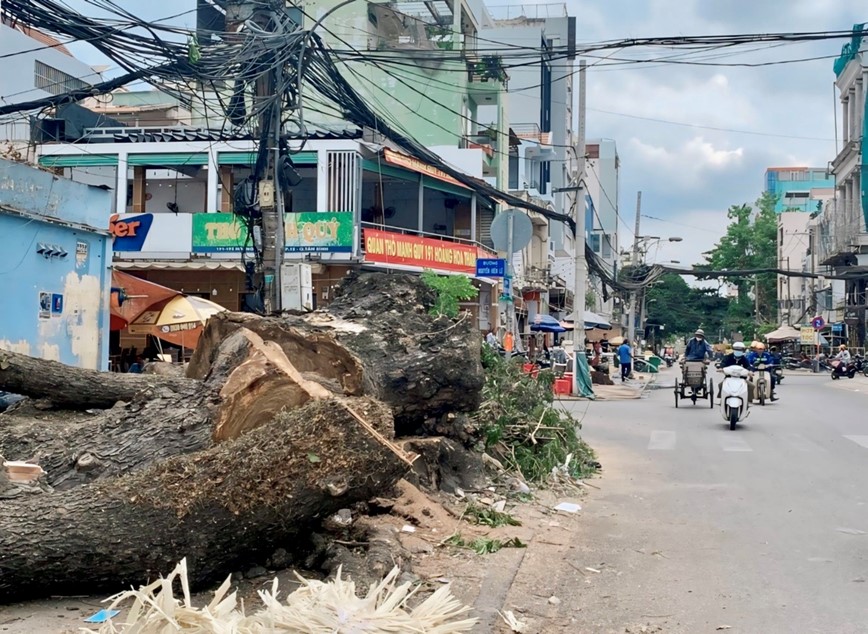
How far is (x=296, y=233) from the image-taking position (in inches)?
926

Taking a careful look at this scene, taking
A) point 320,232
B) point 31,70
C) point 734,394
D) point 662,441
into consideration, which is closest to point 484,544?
point 662,441

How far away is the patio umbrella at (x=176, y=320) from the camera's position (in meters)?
14.3

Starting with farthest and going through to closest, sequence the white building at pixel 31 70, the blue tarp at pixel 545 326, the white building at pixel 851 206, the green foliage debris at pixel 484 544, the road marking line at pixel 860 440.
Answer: the white building at pixel 851 206 < the blue tarp at pixel 545 326 < the white building at pixel 31 70 < the road marking line at pixel 860 440 < the green foliage debris at pixel 484 544

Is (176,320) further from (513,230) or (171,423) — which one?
(171,423)

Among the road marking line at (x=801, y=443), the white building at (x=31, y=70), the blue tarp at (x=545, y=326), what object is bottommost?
the road marking line at (x=801, y=443)

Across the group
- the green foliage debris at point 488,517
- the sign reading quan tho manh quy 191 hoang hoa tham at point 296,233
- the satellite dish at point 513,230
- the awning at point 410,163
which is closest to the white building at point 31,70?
the sign reading quan tho manh quy 191 hoang hoa tham at point 296,233

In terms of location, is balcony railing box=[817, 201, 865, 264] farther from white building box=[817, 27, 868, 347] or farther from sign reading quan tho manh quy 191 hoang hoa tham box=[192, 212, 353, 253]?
sign reading quan tho manh quy 191 hoang hoa tham box=[192, 212, 353, 253]

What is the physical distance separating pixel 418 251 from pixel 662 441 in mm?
14407

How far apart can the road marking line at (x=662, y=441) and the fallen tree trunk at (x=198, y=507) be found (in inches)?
318

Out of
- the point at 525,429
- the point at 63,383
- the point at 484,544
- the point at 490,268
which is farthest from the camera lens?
the point at 490,268

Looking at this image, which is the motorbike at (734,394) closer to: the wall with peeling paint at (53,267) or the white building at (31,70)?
the wall with peeling paint at (53,267)

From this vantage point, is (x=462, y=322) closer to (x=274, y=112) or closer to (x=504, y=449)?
(x=504, y=449)

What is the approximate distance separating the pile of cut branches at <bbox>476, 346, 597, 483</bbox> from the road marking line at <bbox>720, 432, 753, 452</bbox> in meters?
2.70

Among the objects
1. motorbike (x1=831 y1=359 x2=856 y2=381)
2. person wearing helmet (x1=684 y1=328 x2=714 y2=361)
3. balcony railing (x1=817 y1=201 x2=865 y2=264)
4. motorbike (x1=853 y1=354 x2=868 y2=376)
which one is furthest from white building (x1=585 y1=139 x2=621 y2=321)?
Result: person wearing helmet (x1=684 y1=328 x2=714 y2=361)
